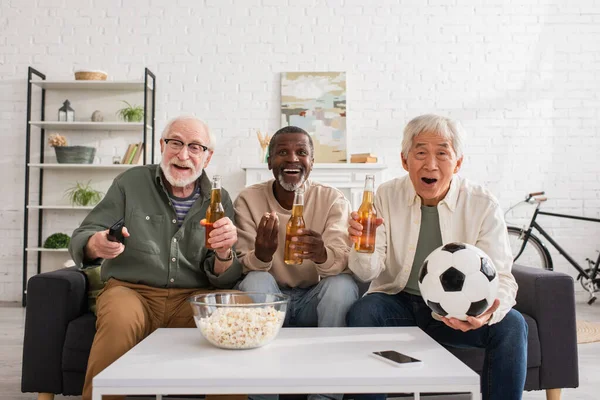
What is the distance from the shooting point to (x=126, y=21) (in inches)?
199

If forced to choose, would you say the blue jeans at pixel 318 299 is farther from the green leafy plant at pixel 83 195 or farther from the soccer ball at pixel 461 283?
the green leafy plant at pixel 83 195

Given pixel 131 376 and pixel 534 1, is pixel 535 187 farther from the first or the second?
pixel 131 376

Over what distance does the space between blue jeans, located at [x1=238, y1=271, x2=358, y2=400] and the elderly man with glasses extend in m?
0.12

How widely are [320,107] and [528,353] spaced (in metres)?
3.28

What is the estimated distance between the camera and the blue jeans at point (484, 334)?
1.70 m

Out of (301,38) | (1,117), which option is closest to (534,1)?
(301,38)

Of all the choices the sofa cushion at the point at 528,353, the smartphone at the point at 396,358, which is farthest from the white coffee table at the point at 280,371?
the sofa cushion at the point at 528,353

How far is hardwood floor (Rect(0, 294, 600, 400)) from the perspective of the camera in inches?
93.4

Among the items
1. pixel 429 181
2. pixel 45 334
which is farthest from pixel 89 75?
pixel 429 181

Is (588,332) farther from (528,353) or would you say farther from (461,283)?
(461,283)

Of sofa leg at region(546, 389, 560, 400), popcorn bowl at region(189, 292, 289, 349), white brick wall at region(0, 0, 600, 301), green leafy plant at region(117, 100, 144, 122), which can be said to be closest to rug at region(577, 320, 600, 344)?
white brick wall at region(0, 0, 600, 301)

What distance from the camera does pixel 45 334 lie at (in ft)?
6.65

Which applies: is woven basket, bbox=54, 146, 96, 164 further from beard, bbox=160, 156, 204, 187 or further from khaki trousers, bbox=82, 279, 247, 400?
khaki trousers, bbox=82, 279, 247, 400

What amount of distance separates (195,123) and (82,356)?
99cm
